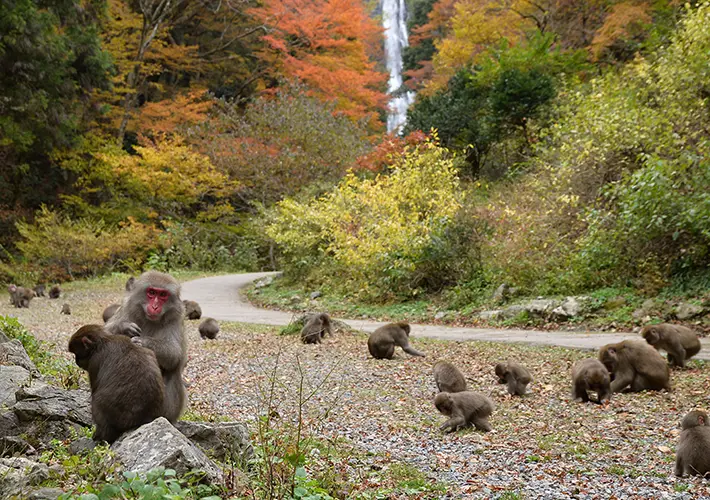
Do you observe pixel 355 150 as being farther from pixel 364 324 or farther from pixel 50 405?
pixel 50 405

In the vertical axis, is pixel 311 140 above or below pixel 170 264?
above

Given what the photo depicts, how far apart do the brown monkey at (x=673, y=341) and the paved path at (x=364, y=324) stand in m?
0.64

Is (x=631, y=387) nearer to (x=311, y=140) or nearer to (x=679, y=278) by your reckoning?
(x=679, y=278)

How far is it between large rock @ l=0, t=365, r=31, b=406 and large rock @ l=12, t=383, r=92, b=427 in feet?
0.79

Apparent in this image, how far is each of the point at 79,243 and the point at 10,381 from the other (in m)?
22.8

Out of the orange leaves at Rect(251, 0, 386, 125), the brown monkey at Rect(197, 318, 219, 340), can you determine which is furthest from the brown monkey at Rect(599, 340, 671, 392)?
the orange leaves at Rect(251, 0, 386, 125)

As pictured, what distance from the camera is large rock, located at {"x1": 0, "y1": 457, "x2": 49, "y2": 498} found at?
3.12 meters

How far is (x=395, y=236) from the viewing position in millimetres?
17094

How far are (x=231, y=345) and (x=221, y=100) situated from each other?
23702 mm

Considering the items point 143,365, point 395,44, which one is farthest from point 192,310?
point 395,44

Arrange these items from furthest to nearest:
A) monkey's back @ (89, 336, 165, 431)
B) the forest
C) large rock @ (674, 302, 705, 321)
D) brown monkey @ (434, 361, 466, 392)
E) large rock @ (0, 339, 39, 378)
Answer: the forest → large rock @ (674, 302, 705, 321) → brown monkey @ (434, 361, 466, 392) → large rock @ (0, 339, 39, 378) → monkey's back @ (89, 336, 165, 431)

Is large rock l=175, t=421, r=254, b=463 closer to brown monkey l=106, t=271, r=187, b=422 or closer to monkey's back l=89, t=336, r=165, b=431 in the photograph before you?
brown monkey l=106, t=271, r=187, b=422

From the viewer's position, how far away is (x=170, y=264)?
30.0 metres

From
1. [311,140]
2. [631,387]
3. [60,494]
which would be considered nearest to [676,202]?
[631,387]
